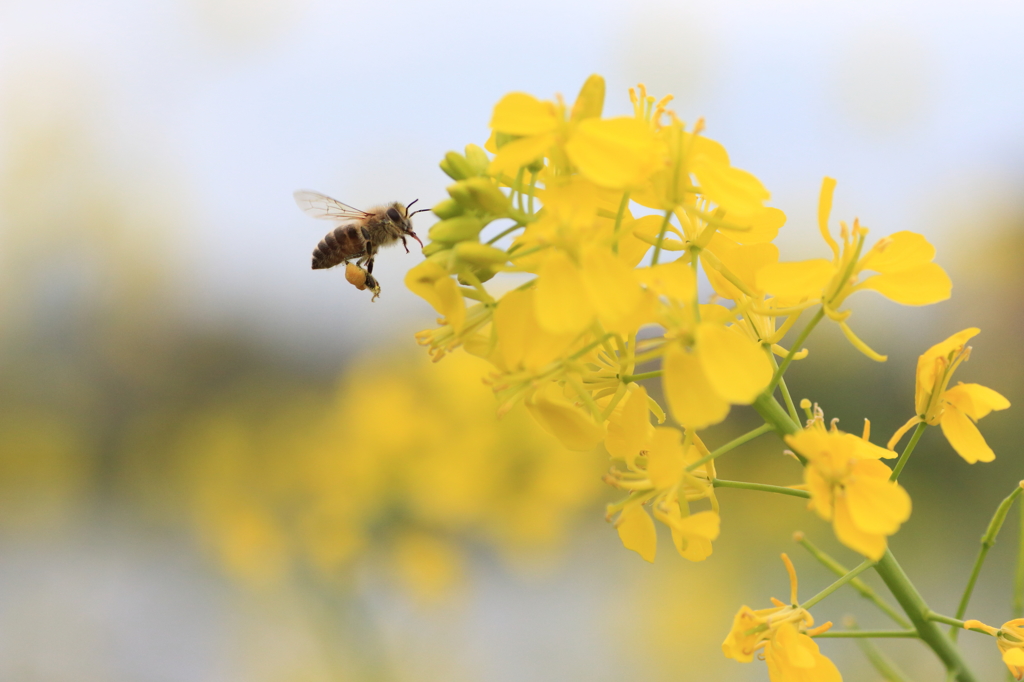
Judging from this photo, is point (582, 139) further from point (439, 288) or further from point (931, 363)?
point (931, 363)

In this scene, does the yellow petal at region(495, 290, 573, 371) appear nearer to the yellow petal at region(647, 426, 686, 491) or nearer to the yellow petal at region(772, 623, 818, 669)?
the yellow petal at region(647, 426, 686, 491)

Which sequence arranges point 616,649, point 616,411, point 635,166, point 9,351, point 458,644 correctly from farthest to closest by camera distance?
point 9,351, point 616,649, point 458,644, point 616,411, point 635,166

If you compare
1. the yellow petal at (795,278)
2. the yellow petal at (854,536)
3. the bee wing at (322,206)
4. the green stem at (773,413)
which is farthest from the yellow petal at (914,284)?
the bee wing at (322,206)

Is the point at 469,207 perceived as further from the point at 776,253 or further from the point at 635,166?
the point at 776,253

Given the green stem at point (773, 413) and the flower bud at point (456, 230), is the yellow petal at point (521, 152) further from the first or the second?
the green stem at point (773, 413)

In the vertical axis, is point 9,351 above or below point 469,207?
above

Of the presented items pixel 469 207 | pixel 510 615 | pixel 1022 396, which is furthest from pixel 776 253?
pixel 510 615

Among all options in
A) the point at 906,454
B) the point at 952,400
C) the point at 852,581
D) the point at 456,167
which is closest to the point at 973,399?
the point at 952,400
